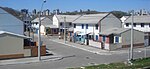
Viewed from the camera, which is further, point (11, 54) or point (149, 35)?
point (149, 35)

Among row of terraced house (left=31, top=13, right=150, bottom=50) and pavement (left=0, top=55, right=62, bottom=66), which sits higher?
row of terraced house (left=31, top=13, right=150, bottom=50)

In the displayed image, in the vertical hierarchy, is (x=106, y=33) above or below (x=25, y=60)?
above

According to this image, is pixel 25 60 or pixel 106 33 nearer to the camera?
pixel 25 60

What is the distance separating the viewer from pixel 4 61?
28.2 metres

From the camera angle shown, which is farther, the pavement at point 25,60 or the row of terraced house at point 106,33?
the row of terraced house at point 106,33

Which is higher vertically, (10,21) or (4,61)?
(10,21)

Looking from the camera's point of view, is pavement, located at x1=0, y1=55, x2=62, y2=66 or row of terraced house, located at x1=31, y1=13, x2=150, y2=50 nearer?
pavement, located at x1=0, y1=55, x2=62, y2=66

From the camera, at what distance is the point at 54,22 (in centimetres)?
7338

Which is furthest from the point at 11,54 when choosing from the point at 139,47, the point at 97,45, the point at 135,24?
the point at 135,24

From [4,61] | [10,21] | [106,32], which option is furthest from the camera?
[106,32]

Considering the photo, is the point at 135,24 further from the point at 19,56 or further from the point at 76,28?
the point at 19,56

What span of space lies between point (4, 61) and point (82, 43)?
20452 mm

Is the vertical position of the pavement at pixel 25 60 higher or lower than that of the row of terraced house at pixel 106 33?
lower

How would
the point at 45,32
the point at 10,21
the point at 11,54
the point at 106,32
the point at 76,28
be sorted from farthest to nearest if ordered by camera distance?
Answer: the point at 45,32, the point at 76,28, the point at 106,32, the point at 10,21, the point at 11,54
